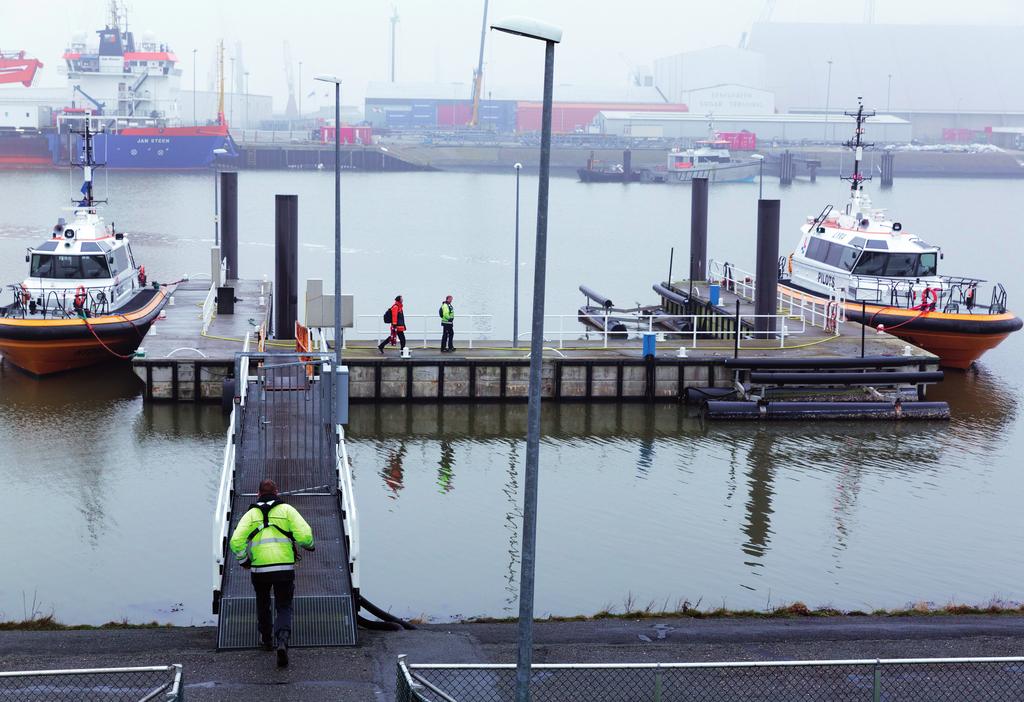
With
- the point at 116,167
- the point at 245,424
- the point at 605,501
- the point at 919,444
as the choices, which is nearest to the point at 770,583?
the point at 605,501

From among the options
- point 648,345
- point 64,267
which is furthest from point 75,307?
point 648,345

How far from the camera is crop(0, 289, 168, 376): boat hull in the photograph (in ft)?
104

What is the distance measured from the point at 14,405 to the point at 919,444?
738 inches

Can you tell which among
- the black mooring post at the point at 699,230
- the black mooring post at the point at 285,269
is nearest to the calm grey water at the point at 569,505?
the black mooring post at the point at 285,269

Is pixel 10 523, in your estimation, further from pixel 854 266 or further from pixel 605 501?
pixel 854 266

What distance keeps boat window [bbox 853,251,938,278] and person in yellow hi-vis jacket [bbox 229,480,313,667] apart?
2651 centimetres

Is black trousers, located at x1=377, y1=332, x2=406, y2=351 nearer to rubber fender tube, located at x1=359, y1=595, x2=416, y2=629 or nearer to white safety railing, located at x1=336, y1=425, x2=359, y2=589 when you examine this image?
white safety railing, located at x1=336, y1=425, x2=359, y2=589

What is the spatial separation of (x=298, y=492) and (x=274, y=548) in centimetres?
436

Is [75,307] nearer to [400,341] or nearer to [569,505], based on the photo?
[400,341]

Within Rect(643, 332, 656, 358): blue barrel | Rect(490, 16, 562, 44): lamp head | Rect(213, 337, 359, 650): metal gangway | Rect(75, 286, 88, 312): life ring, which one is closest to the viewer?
Rect(490, 16, 562, 44): lamp head

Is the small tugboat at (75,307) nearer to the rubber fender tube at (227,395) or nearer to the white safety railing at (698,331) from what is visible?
the rubber fender tube at (227,395)

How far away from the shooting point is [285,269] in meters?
32.9

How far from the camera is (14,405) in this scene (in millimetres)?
30172

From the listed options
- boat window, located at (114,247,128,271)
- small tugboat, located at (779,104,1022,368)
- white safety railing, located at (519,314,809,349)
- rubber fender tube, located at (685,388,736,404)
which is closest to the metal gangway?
rubber fender tube, located at (685,388,736,404)
